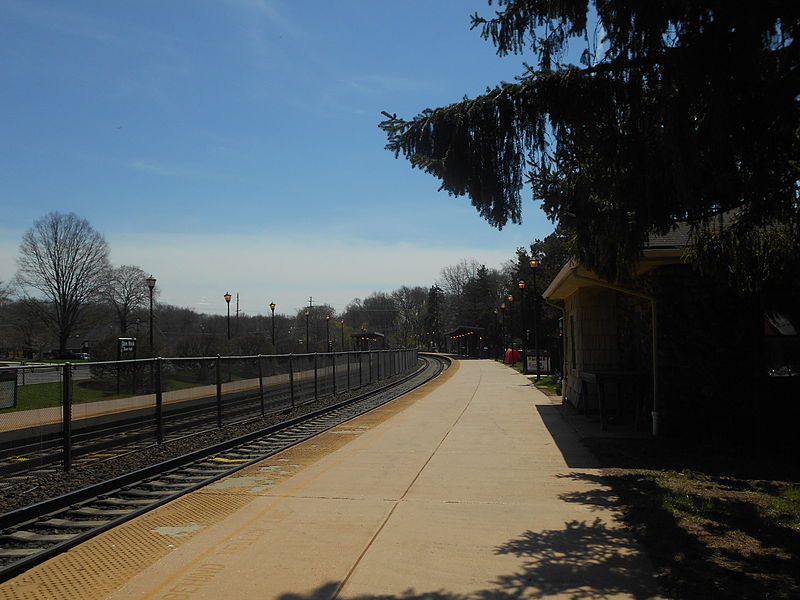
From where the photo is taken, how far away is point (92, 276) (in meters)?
67.6

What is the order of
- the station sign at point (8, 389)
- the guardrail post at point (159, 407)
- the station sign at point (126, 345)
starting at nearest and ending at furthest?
1. the station sign at point (8, 389)
2. the guardrail post at point (159, 407)
3. the station sign at point (126, 345)

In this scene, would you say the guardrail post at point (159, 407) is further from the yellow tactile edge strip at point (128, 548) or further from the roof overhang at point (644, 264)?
the roof overhang at point (644, 264)

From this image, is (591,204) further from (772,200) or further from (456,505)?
(456,505)

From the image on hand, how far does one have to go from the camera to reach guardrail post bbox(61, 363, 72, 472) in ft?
29.6

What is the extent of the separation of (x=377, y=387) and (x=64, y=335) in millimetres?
47784

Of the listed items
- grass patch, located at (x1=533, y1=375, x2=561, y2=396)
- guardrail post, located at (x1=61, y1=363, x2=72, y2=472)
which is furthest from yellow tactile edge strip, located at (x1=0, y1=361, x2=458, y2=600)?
grass patch, located at (x1=533, y1=375, x2=561, y2=396)

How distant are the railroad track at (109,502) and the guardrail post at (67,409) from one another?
91 cm

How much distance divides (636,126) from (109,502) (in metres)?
6.79

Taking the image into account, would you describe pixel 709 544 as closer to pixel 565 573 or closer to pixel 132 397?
pixel 565 573

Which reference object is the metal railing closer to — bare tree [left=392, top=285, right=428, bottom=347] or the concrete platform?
the concrete platform

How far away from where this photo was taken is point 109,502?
306 inches

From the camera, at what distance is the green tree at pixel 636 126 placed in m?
5.59

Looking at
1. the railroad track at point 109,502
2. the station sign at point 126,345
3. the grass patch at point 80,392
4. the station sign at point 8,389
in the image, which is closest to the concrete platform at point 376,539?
the railroad track at point 109,502

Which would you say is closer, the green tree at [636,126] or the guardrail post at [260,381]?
the green tree at [636,126]
